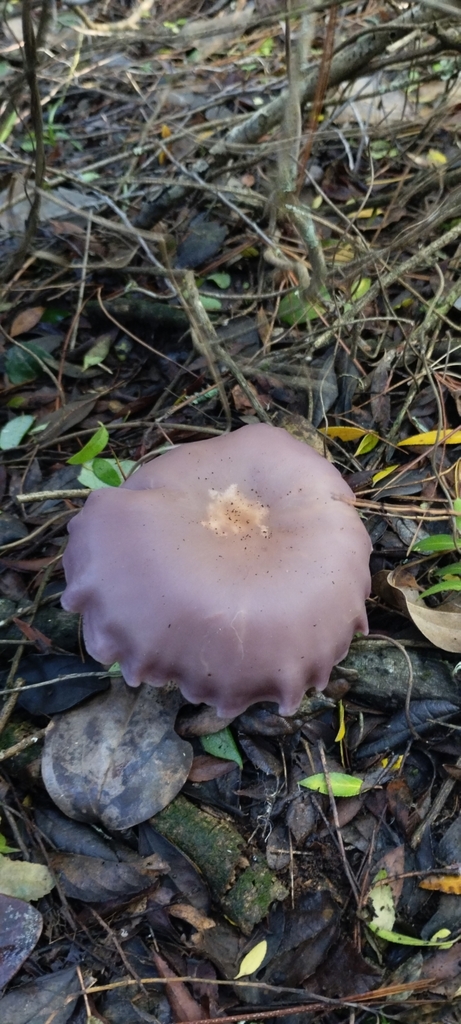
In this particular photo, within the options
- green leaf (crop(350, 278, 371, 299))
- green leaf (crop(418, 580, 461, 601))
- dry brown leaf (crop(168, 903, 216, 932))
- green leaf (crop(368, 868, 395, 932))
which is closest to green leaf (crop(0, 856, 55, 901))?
dry brown leaf (crop(168, 903, 216, 932))

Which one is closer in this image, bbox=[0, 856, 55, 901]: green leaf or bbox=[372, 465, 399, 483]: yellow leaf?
bbox=[0, 856, 55, 901]: green leaf

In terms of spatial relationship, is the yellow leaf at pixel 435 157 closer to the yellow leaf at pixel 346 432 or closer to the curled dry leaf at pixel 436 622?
the yellow leaf at pixel 346 432

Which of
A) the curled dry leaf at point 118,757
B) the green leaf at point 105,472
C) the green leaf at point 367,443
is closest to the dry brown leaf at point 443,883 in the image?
the curled dry leaf at point 118,757

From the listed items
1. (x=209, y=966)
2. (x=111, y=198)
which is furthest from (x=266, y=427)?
(x=111, y=198)

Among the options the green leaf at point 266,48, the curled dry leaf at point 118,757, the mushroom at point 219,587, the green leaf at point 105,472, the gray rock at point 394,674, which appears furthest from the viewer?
the green leaf at point 266,48

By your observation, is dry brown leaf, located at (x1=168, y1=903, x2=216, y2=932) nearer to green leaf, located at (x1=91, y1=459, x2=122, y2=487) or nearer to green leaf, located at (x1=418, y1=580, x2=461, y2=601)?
green leaf, located at (x1=418, y1=580, x2=461, y2=601)

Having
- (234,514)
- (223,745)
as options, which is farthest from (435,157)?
(223,745)
